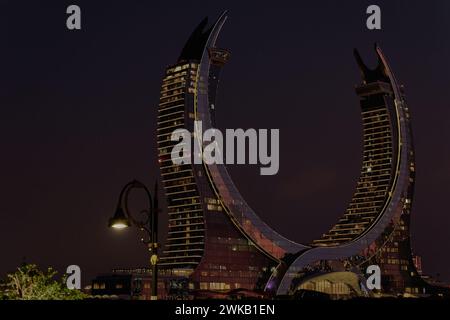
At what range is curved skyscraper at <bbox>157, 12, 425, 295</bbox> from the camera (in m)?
113

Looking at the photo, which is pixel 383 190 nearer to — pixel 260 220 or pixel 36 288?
pixel 260 220

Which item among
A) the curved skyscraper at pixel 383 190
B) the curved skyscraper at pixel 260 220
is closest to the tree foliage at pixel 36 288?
the curved skyscraper at pixel 260 220

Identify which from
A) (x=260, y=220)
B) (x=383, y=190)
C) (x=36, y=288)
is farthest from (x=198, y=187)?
(x=36, y=288)

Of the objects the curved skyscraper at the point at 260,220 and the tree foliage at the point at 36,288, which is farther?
the curved skyscraper at the point at 260,220

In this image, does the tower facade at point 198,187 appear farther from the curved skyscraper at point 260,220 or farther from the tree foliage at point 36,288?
the tree foliage at point 36,288

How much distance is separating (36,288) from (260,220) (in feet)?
322

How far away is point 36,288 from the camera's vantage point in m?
23.1

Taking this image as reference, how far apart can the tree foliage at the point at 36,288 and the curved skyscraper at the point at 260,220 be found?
87193 millimetres

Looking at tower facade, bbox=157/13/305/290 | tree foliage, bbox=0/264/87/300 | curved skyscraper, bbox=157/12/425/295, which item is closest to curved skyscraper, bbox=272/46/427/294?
curved skyscraper, bbox=157/12/425/295

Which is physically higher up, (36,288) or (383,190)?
(383,190)

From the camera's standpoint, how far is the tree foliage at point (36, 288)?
74.2 ft

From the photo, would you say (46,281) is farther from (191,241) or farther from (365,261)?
(365,261)
